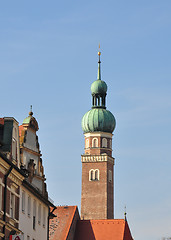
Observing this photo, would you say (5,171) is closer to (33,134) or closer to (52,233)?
(33,134)

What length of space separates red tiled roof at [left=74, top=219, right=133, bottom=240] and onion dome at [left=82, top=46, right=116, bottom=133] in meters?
37.0

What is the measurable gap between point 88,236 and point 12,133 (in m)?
49.8

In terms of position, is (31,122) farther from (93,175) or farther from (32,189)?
(93,175)

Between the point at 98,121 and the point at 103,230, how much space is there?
40.0 m

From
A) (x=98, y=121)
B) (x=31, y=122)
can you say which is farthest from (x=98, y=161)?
(x=31, y=122)

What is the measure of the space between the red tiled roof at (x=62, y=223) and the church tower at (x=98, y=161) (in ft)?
98.8

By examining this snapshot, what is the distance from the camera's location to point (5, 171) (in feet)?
112

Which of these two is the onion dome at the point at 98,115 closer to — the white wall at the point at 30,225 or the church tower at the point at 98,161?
the church tower at the point at 98,161

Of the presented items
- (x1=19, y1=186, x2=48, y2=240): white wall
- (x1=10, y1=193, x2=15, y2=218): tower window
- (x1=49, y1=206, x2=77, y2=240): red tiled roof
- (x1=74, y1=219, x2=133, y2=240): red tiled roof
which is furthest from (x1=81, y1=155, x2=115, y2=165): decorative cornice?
(x1=10, y1=193, x2=15, y2=218): tower window

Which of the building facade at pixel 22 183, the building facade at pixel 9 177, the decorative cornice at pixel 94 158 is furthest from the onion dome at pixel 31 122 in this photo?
the decorative cornice at pixel 94 158

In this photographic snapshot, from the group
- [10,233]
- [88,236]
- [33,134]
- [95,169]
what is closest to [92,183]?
[95,169]

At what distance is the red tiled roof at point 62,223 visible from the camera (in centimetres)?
8043

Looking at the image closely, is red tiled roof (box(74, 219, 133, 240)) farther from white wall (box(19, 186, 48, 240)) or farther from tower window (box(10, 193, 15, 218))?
tower window (box(10, 193, 15, 218))

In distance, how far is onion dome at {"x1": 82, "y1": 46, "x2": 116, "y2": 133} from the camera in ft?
400
